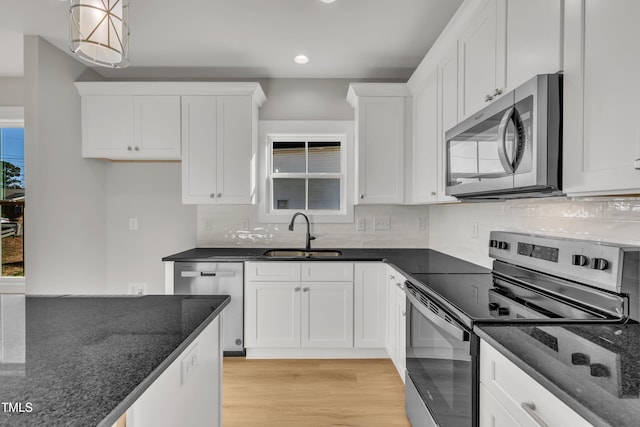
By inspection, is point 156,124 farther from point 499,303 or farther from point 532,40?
point 499,303

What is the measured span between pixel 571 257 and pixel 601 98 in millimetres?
661

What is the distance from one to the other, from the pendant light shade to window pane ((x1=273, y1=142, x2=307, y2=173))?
2.23 metres

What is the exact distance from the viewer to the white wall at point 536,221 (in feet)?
4.50

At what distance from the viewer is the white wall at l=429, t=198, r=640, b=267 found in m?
1.37

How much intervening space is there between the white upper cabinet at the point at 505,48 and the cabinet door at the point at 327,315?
5.47 feet

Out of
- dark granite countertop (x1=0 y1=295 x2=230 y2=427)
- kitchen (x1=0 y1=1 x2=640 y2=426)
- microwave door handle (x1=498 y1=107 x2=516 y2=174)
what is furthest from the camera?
kitchen (x1=0 y1=1 x2=640 y2=426)

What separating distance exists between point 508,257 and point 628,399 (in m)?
1.29

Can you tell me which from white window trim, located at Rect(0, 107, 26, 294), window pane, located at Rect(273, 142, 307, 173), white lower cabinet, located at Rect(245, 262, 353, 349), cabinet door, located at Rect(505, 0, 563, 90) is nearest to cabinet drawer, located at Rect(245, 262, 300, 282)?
white lower cabinet, located at Rect(245, 262, 353, 349)

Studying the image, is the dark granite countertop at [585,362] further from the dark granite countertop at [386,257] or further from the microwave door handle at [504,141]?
the dark granite countertop at [386,257]

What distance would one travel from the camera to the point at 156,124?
10.5ft

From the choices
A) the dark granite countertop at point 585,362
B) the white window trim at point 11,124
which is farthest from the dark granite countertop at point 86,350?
the white window trim at point 11,124

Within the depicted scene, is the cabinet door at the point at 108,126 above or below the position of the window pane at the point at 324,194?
above

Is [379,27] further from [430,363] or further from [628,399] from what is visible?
[628,399]

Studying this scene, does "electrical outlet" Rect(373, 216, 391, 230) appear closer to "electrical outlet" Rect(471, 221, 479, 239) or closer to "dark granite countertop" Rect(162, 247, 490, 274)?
"dark granite countertop" Rect(162, 247, 490, 274)
